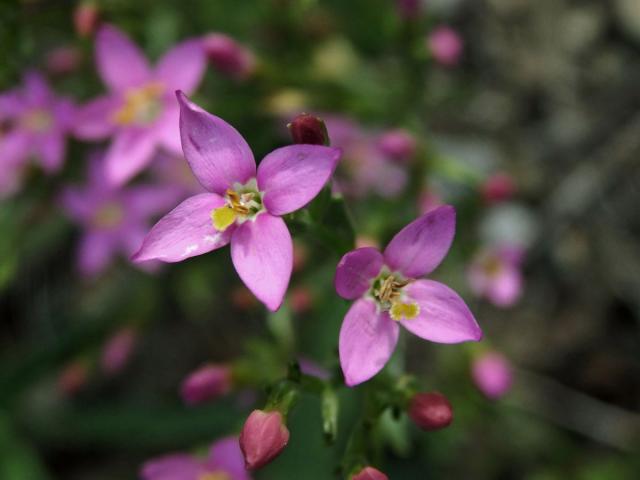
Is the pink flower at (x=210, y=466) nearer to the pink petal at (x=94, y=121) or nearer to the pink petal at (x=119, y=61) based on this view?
the pink petal at (x=94, y=121)

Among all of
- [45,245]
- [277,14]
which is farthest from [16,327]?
[277,14]

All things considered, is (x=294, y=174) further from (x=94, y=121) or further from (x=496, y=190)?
(x=496, y=190)

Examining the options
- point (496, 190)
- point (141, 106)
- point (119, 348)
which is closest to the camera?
point (141, 106)

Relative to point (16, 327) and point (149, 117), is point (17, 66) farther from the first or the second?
point (16, 327)

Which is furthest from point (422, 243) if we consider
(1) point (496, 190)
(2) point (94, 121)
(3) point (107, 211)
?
(3) point (107, 211)

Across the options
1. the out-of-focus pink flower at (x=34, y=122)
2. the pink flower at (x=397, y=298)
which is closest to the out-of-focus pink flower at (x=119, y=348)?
the out-of-focus pink flower at (x=34, y=122)

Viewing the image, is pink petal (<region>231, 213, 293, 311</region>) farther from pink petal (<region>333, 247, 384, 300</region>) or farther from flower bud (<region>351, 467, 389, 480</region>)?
flower bud (<region>351, 467, 389, 480</region>)
